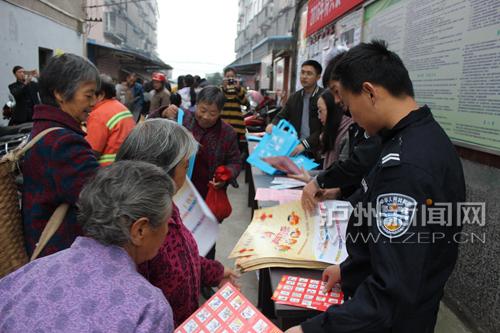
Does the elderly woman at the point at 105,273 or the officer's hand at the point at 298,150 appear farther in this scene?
the officer's hand at the point at 298,150

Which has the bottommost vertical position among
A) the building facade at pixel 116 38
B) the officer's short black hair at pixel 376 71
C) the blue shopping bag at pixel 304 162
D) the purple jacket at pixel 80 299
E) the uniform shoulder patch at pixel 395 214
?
the blue shopping bag at pixel 304 162

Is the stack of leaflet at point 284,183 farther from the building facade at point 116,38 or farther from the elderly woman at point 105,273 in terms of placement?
the building facade at point 116,38

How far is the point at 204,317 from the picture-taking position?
1.12m

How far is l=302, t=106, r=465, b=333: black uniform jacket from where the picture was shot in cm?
94

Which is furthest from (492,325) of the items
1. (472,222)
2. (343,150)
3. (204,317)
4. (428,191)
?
(204,317)

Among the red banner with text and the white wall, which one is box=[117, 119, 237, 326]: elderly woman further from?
the white wall

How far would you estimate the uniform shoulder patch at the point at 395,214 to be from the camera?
37.1 inches

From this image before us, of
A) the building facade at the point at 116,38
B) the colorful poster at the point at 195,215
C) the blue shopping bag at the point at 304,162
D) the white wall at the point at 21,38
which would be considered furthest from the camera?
the building facade at the point at 116,38

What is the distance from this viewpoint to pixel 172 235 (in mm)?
1329

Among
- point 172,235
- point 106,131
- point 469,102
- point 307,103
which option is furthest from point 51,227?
point 307,103

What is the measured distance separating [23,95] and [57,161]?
665 centimetres

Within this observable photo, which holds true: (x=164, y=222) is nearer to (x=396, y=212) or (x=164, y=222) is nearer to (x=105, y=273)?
(x=105, y=273)

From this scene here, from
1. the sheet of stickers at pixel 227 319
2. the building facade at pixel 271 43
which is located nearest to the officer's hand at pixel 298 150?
the sheet of stickers at pixel 227 319

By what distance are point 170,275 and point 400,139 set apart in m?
0.81
